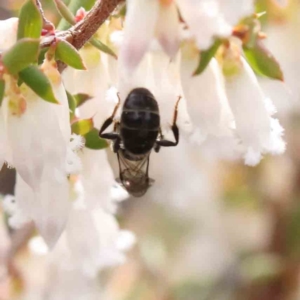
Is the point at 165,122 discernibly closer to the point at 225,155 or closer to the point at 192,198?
the point at 225,155

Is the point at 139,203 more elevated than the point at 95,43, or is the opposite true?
the point at 95,43

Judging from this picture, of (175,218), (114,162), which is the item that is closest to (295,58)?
(175,218)

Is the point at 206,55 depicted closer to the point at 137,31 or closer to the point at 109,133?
the point at 137,31

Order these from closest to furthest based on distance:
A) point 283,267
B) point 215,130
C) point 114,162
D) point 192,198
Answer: point 215,130 < point 114,162 < point 283,267 < point 192,198

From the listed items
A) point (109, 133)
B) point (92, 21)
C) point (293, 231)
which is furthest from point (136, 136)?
point (293, 231)

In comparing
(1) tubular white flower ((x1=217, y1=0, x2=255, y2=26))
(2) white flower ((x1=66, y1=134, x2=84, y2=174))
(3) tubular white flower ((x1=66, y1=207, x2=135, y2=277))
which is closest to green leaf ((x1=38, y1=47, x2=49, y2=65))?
(2) white flower ((x1=66, y1=134, x2=84, y2=174))

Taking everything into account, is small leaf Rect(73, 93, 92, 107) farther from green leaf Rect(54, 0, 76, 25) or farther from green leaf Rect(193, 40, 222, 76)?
green leaf Rect(193, 40, 222, 76)
